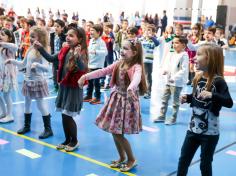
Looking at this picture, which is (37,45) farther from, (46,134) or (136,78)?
(136,78)

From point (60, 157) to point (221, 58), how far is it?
2.06m

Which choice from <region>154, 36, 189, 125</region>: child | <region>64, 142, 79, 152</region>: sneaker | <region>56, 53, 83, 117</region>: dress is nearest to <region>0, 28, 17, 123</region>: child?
<region>56, 53, 83, 117</region>: dress

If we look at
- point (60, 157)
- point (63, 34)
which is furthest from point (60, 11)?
point (60, 157)

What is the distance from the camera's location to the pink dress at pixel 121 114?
3529mm

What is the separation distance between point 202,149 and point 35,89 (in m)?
2.32

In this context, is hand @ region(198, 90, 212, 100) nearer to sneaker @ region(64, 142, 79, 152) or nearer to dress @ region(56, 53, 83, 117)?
dress @ region(56, 53, 83, 117)

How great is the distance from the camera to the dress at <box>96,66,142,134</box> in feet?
11.6

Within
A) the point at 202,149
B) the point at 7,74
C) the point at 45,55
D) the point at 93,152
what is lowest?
the point at 93,152

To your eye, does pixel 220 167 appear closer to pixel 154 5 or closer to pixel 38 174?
pixel 38 174

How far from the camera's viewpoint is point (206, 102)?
2857mm

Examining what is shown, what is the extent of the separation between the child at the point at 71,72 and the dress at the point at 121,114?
21.8 inches

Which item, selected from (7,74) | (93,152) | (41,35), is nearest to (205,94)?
(93,152)

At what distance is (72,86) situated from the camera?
4.01 meters

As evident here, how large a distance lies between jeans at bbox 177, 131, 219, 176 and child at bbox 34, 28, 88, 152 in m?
1.49
